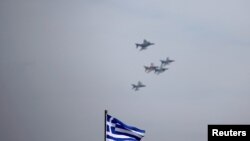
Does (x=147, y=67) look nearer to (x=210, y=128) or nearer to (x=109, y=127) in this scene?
(x=210, y=128)

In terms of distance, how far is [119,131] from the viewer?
877 inches

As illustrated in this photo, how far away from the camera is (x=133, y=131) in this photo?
2220 centimetres

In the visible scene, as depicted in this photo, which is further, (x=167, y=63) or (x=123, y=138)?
(x=167, y=63)

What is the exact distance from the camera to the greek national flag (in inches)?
867

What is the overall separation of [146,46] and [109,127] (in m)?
28.9

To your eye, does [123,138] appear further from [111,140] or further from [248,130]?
[248,130]

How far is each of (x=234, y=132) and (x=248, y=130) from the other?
1519 millimetres

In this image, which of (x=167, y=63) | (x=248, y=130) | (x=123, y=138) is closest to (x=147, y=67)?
(x=167, y=63)

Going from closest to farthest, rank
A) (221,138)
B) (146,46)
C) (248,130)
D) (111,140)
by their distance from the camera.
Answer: (111,140), (221,138), (248,130), (146,46)

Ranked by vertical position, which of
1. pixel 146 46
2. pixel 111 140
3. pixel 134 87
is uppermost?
pixel 146 46

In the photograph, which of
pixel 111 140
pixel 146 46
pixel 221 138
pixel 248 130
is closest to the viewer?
pixel 111 140

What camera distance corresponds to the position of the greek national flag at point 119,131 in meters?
22.0

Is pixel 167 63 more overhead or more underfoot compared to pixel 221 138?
more overhead

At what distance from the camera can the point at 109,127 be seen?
22062 millimetres
